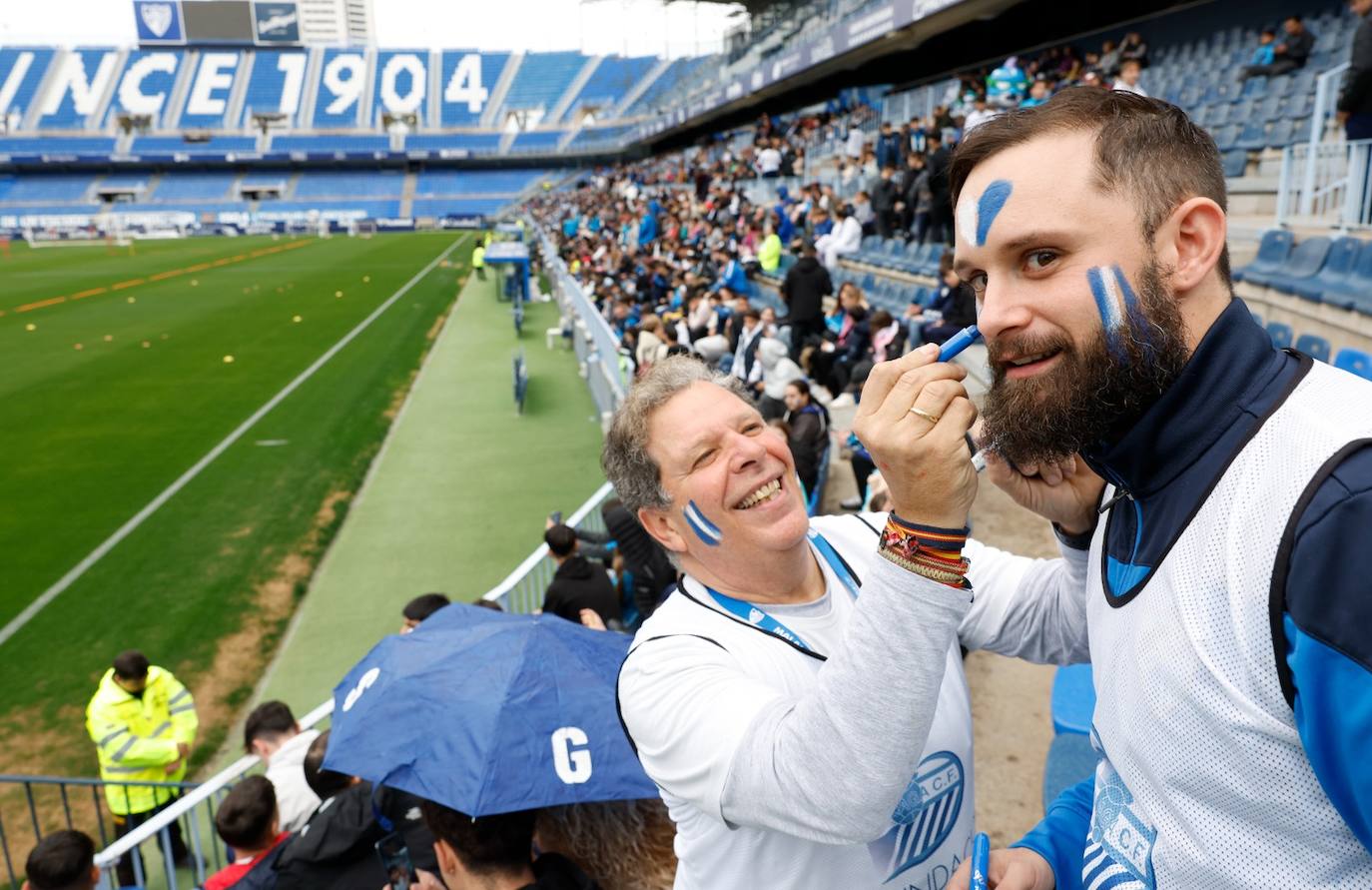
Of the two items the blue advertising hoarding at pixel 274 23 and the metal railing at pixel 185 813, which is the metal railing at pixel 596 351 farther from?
the blue advertising hoarding at pixel 274 23

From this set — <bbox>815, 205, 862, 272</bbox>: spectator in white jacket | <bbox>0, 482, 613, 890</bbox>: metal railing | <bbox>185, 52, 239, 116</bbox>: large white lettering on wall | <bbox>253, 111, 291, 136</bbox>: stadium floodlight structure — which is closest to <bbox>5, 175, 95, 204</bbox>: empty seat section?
<bbox>185, 52, 239, 116</bbox>: large white lettering on wall

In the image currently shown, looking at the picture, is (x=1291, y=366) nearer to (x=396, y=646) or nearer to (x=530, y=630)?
(x=530, y=630)

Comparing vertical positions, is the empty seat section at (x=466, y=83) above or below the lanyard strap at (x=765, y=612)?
above

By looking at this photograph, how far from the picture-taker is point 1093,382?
1.13m

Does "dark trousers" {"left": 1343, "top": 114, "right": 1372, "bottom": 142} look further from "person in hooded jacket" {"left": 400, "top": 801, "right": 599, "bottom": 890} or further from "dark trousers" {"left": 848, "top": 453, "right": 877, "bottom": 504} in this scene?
"person in hooded jacket" {"left": 400, "top": 801, "right": 599, "bottom": 890}

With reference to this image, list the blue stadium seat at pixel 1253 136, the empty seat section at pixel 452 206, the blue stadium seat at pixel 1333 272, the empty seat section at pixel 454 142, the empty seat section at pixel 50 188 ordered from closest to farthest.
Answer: the blue stadium seat at pixel 1333 272 → the blue stadium seat at pixel 1253 136 → the empty seat section at pixel 50 188 → the empty seat section at pixel 452 206 → the empty seat section at pixel 454 142

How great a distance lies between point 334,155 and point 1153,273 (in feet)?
263

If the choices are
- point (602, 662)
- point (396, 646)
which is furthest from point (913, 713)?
point (396, 646)

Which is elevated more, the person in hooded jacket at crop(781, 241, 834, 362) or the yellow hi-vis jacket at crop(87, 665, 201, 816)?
the person in hooded jacket at crop(781, 241, 834, 362)

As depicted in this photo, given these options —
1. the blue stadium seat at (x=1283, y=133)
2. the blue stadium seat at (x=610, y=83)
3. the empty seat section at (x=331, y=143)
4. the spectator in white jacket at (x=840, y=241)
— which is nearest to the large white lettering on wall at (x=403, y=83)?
the empty seat section at (x=331, y=143)

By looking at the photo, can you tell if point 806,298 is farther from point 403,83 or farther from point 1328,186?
point 403,83

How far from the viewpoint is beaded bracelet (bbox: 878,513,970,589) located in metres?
1.21

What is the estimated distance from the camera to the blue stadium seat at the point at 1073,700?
10.0 ft

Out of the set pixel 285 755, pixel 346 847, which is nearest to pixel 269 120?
pixel 285 755
